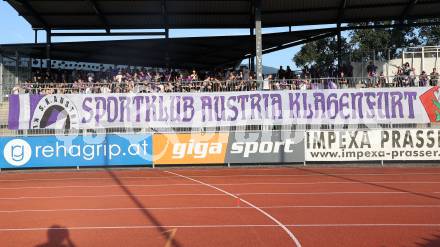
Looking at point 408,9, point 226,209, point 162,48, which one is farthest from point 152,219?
point 408,9

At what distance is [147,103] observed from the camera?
2167 centimetres

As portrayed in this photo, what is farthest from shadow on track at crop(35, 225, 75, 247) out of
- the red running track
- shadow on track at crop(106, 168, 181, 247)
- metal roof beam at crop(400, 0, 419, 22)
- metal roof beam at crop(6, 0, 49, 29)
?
metal roof beam at crop(400, 0, 419, 22)

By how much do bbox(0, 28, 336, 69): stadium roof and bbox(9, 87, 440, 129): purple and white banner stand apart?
8.20 m

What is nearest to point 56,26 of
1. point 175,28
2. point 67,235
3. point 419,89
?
point 175,28

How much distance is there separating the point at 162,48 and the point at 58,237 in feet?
74.1

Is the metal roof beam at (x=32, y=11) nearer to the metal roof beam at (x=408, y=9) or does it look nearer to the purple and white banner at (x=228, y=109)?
the purple and white banner at (x=228, y=109)

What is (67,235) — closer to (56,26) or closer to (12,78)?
(12,78)

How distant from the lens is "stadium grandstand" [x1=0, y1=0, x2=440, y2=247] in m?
10.4

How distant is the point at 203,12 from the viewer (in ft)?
88.5

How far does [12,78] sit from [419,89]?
20.3 metres

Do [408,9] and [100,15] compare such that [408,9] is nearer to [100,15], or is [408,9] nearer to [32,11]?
[100,15]

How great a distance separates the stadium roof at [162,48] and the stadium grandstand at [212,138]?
0.16 meters

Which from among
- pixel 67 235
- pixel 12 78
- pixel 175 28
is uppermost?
pixel 175 28

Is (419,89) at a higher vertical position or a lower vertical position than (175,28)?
lower
